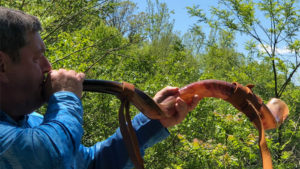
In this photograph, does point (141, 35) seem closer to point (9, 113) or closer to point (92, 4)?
point (92, 4)

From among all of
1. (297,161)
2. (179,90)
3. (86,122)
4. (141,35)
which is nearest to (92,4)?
(141,35)

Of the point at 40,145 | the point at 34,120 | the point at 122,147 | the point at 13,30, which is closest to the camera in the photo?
the point at 40,145

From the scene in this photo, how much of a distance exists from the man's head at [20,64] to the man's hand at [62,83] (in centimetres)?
4

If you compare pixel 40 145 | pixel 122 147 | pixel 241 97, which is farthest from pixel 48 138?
pixel 241 97

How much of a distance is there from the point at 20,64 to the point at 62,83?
0.60ft

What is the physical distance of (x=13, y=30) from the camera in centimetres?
143

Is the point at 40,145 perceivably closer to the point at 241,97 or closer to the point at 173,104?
the point at 173,104

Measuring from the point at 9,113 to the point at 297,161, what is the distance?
35.3 ft

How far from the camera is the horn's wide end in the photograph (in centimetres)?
175

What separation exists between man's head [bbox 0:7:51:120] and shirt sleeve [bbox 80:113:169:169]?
50 cm

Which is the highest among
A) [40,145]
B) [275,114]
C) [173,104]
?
[275,114]

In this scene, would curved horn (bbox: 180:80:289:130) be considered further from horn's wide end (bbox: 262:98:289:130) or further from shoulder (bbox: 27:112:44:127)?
shoulder (bbox: 27:112:44:127)

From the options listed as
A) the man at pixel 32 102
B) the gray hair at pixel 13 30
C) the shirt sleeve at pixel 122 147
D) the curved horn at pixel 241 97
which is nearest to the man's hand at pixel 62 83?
the man at pixel 32 102

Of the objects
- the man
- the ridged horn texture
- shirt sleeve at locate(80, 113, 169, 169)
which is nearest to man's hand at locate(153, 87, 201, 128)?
shirt sleeve at locate(80, 113, 169, 169)
